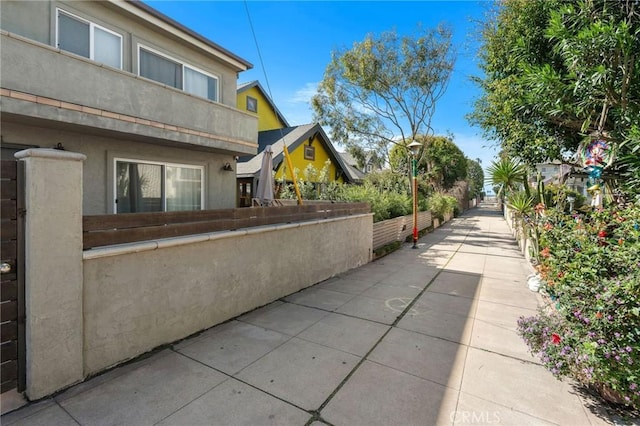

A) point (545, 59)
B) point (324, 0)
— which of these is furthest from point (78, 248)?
point (324, 0)

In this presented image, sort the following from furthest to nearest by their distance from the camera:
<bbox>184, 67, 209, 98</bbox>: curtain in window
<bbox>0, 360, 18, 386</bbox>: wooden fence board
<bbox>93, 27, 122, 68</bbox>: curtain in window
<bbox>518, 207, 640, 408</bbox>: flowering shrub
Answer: <bbox>184, 67, 209, 98</bbox>: curtain in window
<bbox>93, 27, 122, 68</bbox>: curtain in window
<bbox>0, 360, 18, 386</bbox>: wooden fence board
<bbox>518, 207, 640, 408</bbox>: flowering shrub

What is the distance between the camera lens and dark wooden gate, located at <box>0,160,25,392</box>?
2.47 metres

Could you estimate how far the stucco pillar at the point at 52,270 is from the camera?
8.31 feet

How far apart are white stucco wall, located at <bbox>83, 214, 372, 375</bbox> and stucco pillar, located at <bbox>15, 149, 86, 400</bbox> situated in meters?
0.14

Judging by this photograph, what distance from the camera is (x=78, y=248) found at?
2801 millimetres

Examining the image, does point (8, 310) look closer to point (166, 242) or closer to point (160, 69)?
point (166, 242)

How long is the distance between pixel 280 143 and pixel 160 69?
7617 mm

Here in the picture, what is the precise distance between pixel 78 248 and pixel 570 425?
15.3ft

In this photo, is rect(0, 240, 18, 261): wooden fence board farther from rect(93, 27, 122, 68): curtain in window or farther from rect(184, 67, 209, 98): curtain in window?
rect(184, 67, 209, 98): curtain in window

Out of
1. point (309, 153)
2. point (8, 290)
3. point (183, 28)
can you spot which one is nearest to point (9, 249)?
point (8, 290)

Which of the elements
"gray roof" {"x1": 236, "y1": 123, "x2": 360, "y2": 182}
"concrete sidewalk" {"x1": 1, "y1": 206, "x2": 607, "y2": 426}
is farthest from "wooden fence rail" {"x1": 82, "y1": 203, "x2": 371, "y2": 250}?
"gray roof" {"x1": 236, "y1": 123, "x2": 360, "y2": 182}

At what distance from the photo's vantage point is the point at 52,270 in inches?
104

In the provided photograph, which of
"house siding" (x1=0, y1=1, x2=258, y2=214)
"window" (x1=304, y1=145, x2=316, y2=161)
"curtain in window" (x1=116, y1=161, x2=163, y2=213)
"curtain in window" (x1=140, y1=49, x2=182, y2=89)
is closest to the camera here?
"house siding" (x1=0, y1=1, x2=258, y2=214)

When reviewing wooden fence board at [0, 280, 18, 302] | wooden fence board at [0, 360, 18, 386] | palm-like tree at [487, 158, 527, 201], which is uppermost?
palm-like tree at [487, 158, 527, 201]
